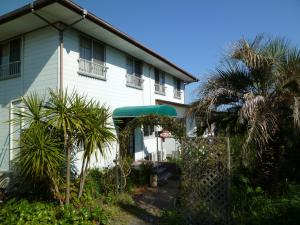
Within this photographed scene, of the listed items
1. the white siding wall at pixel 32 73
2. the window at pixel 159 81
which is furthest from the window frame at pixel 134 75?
the white siding wall at pixel 32 73

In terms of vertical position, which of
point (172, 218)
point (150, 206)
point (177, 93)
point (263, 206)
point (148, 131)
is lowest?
point (150, 206)

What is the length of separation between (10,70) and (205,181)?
379 inches

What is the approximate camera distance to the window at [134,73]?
1415cm

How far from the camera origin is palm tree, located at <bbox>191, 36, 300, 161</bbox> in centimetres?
670

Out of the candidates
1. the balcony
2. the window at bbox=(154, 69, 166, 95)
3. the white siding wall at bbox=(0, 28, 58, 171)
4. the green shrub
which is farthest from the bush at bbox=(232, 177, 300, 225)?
the window at bbox=(154, 69, 166, 95)

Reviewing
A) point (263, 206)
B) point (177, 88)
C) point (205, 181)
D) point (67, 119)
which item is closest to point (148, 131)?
point (177, 88)

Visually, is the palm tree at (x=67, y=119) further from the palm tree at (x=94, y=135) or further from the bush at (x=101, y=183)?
the bush at (x=101, y=183)

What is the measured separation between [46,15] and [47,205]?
6.30 metres

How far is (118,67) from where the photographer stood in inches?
509

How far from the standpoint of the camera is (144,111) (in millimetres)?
11070

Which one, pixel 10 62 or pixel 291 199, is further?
pixel 10 62

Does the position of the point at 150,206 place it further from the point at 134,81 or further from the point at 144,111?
the point at 134,81

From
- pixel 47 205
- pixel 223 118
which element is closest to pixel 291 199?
pixel 223 118

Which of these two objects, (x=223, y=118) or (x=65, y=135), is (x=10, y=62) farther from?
(x=223, y=118)
